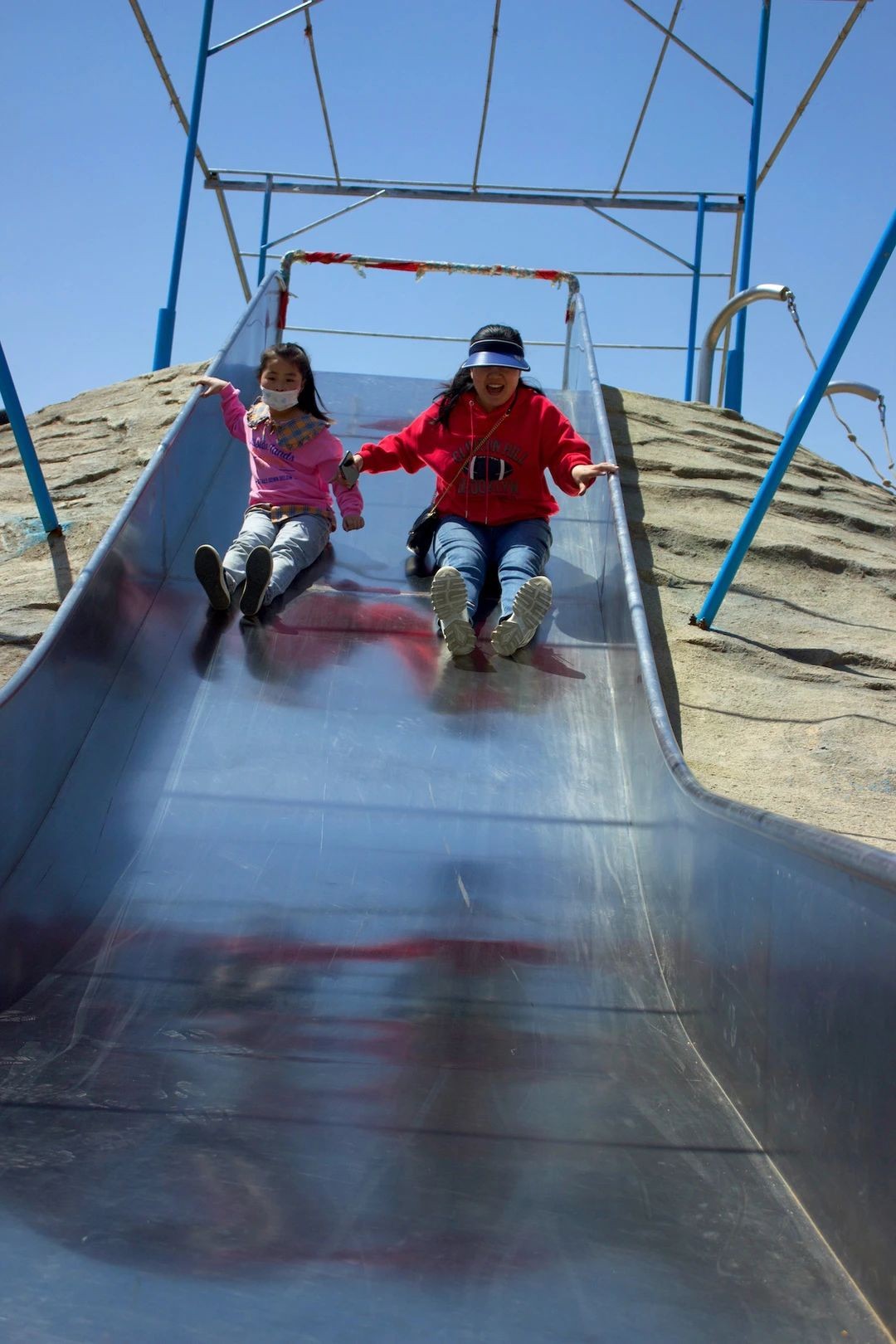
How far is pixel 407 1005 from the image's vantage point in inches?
83.4

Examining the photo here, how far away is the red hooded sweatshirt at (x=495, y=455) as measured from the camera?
436 cm

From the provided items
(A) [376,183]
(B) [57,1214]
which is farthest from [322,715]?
(A) [376,183]

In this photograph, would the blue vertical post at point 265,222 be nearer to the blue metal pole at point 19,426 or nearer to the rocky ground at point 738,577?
the rocky ground at point 738,577

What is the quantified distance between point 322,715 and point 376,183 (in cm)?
627

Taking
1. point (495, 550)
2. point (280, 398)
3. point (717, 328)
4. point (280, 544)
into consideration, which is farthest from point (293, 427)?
point (717, 328)

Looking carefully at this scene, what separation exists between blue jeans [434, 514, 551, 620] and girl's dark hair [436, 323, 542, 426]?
1.43 feet

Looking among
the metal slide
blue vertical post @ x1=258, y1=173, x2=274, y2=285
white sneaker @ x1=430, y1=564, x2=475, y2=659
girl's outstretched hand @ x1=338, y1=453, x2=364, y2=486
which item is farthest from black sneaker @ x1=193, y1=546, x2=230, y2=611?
blue vertical post @ x1=258, y1=173, x2=274, y2=285

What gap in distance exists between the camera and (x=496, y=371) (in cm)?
441

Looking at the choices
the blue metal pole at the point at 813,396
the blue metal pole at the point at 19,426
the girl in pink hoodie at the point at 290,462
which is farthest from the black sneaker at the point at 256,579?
the blue metal pole at the point at 813,396

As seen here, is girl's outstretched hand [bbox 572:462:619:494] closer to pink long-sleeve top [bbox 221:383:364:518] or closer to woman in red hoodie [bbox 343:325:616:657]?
woman in red hoodie [bbox 343:325:616:657]

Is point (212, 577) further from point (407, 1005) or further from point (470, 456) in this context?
point (407, 1005)

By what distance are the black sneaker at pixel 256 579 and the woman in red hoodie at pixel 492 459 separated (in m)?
0.66

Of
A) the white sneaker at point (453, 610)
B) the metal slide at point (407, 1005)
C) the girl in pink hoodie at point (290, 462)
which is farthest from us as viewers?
the girl in pink hoodie at point (290, 462)

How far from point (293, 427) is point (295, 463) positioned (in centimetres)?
14
